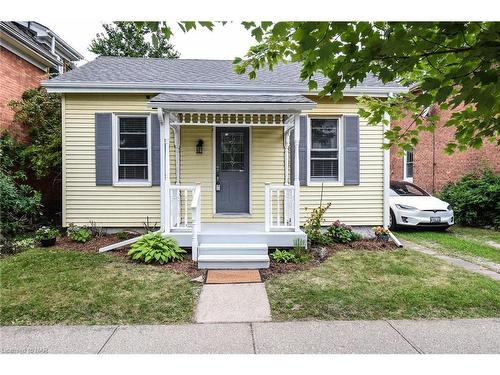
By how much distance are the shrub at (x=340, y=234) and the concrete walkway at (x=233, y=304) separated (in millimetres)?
2960

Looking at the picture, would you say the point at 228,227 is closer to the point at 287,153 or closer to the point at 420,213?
the point at 287,153

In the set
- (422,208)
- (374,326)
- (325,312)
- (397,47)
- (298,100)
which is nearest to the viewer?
(397,47)

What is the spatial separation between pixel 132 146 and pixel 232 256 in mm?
3919

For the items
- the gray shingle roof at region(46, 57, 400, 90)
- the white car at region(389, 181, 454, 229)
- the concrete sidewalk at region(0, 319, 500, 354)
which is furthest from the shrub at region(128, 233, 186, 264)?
the white car at region(389, 181, 454, 229)

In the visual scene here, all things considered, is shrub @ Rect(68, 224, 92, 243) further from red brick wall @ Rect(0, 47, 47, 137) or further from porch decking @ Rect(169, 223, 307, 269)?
red brick wall @ Rect(0, 47, 47, 137)

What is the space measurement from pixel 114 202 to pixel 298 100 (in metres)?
4.81

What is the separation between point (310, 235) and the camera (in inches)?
275

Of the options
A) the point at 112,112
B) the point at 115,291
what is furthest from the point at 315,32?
the point at 112,112

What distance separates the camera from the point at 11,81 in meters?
9.23

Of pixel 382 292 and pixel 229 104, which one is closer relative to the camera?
pixel 382 292

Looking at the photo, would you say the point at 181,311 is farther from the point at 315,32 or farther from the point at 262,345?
the point at 315,32

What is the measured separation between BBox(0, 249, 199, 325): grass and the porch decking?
2.68ft

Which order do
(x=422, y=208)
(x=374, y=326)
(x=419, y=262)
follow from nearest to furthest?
1. (x=374, y=326)
2. (x=419, y=262)
3. (x=422, y=208)

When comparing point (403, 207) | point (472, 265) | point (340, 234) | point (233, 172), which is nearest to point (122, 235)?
point (233, 172)
